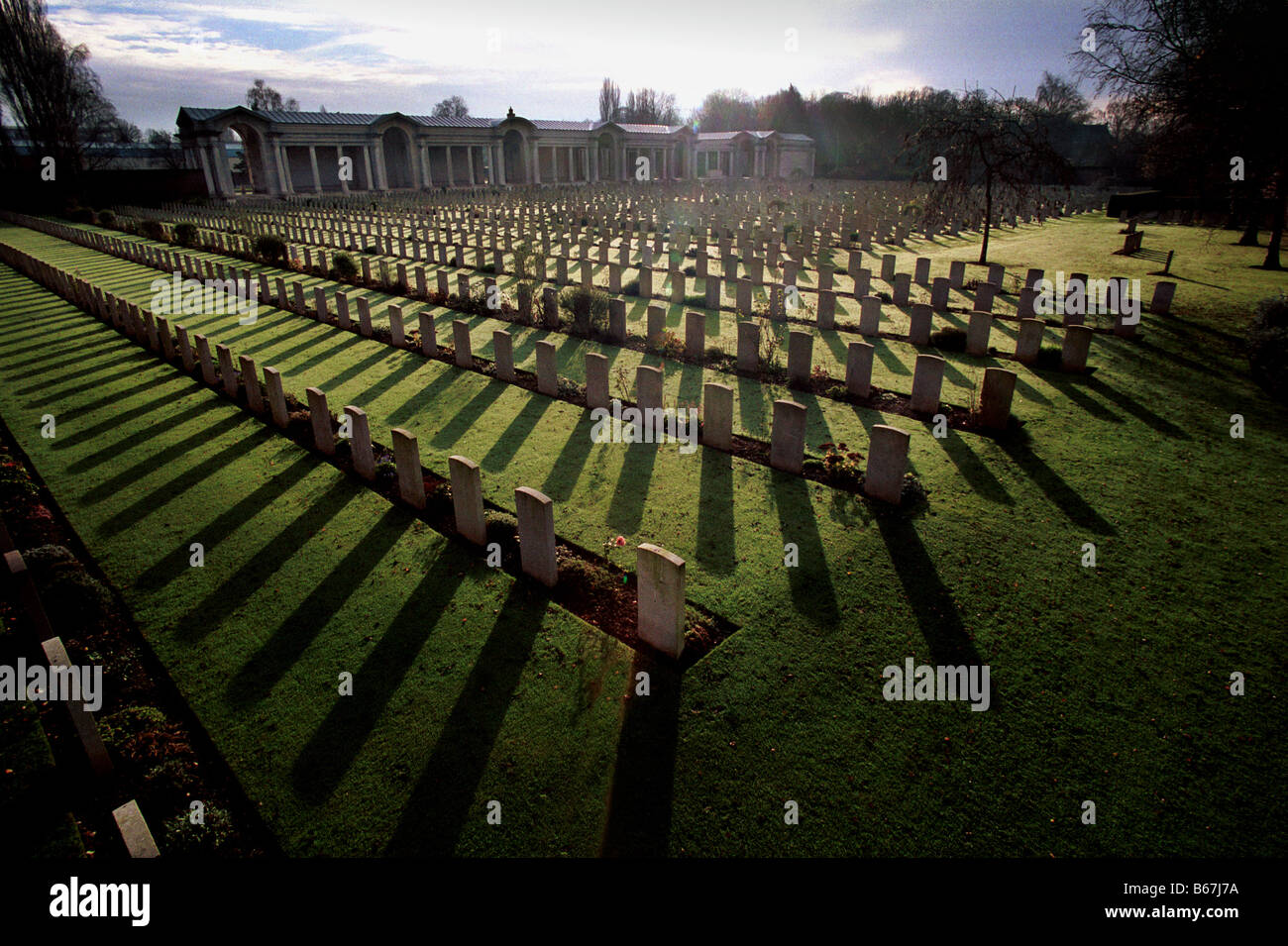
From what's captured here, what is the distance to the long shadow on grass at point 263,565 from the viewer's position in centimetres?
436

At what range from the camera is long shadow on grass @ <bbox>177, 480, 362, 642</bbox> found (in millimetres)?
4363

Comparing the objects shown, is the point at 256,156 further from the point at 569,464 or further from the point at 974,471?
the point at 974,471

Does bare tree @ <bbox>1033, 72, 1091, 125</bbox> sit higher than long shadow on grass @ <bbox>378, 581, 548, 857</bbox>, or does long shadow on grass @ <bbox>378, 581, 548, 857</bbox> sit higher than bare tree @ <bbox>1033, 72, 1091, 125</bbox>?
bare tree @ <bbox>1033, 72, 1091, 125</bbox>

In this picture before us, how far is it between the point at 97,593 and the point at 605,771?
3907mm

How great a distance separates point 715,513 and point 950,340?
20.3 feet

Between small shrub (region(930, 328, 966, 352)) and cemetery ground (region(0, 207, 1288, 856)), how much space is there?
1.93 m

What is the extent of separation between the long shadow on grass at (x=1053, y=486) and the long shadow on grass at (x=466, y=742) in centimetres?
443

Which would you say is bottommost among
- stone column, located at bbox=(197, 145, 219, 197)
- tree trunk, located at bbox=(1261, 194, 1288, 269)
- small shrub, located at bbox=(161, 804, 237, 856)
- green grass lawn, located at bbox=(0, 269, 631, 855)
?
small shrub, located at bbox=(161, 804, 237, 856)

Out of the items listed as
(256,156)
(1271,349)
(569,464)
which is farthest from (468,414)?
(256,156)

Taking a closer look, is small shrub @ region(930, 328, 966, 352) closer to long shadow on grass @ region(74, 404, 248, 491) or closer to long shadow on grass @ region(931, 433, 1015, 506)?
long shadow on grass @ region(931, 433, 1015, 506)

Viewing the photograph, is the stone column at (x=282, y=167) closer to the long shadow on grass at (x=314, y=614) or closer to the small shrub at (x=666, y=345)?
the small shrub at (x=666, y=345)

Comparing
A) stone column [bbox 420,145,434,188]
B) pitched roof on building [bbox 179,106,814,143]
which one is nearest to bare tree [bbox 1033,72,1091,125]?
pitched roof on building [bbox 179,106,814,143]

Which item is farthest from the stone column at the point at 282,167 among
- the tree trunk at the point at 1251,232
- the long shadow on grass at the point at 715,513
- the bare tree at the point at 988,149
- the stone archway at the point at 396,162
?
the tree trunk at the point at 1251,232
